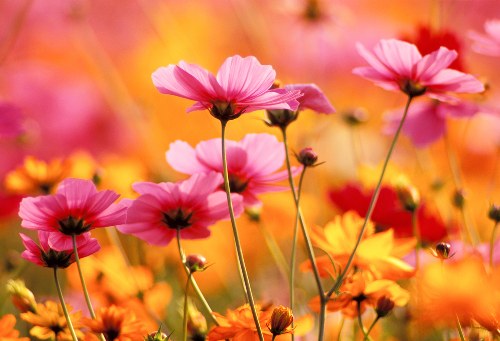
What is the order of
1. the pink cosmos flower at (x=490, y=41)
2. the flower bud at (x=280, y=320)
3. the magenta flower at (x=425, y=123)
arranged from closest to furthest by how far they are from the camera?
the flower bud at (x=280, y=320), the pink cosmos flower at (x=490, y=41), the magenta flower at (x=425, y=123)

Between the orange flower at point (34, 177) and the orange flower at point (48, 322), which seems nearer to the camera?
the orange flower at point (48, 322)

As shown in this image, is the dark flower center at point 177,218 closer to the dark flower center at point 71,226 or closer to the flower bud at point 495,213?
the dark flower center at point 71,226

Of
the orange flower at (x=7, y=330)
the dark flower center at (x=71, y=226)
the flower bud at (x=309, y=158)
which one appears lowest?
the orange flower at (x=7, y=330)

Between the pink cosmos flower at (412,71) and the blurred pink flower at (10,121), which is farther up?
the pink cosmos flower at (412,71)

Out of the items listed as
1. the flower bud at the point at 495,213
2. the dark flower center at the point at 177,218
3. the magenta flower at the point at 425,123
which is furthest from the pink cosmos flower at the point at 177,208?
the magenta flower at the point at 425,123

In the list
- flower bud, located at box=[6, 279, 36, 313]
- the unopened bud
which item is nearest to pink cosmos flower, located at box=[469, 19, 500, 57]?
the unopened bud

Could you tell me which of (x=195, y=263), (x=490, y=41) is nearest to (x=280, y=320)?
(x=195, y=263)

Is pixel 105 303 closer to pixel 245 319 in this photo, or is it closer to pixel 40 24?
pixel 245 319
